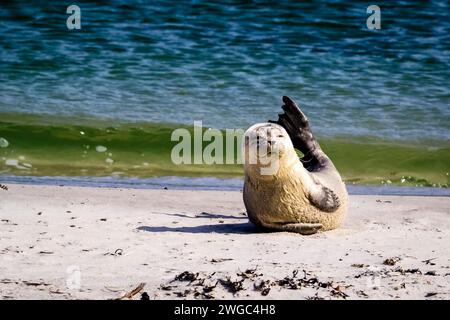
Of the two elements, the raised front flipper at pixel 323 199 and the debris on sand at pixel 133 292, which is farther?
the raised front flipper at pixel 323 199

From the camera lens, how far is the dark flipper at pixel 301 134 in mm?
7695

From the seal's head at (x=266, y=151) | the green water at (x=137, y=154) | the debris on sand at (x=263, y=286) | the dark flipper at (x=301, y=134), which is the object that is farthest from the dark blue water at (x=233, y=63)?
the debris on sand at (x=263, y=286)

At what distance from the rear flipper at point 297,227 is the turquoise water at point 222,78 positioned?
2.72m

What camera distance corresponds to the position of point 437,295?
5.61 meters

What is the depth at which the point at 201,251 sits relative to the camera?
21.2ft

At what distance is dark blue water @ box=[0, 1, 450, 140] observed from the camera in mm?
12102

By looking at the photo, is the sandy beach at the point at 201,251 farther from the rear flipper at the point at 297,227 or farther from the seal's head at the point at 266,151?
the seal's head at the point at 266,151

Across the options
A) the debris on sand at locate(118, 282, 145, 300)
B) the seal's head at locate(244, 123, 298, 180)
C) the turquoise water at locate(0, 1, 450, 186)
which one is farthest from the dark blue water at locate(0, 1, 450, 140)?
the debris on sand at locate(118, 282, 145, 300)

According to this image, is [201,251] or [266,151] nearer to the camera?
[201,251]

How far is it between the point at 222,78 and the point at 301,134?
18.6ft

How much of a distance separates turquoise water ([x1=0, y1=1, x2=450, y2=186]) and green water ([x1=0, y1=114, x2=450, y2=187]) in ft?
0.06

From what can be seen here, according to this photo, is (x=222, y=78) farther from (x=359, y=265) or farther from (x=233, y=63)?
(x=359, y=265)

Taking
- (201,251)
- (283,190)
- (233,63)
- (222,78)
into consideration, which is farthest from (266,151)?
(233,63)

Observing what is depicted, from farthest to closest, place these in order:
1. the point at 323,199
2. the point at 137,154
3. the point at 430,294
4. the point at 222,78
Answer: the point at 222,78 → the point at 137,154 → the point at 323,199 → the point at 430,294
